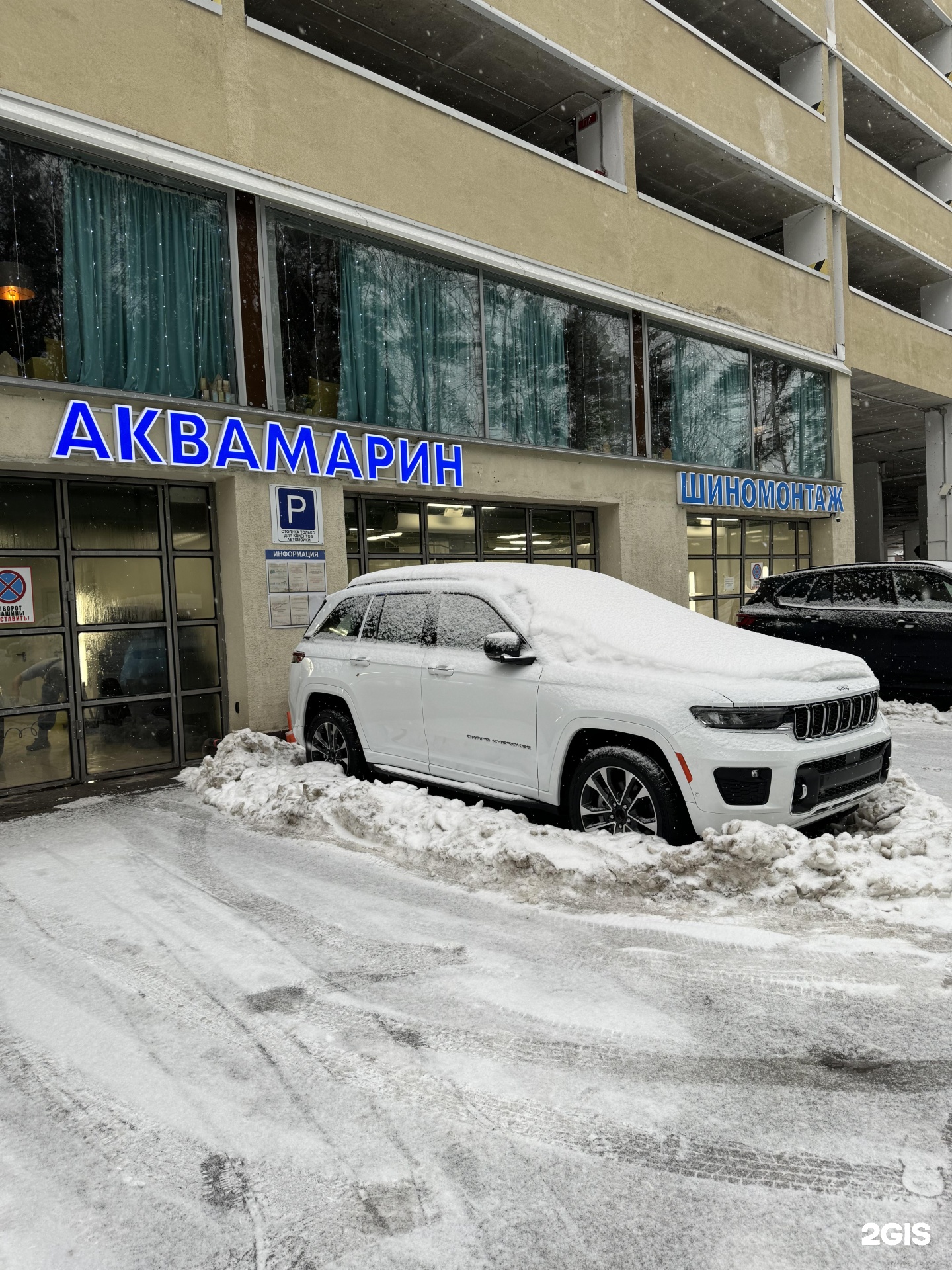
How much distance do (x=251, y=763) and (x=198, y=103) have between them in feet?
22.2

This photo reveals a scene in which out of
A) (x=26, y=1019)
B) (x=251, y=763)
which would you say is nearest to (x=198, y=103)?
(x=251, y=763)

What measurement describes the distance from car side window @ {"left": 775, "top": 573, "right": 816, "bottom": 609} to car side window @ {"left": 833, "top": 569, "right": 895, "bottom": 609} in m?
0.34

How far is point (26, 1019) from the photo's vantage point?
3.47 meters

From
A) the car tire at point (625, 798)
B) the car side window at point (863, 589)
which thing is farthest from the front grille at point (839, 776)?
the car side window at point (863, 589)

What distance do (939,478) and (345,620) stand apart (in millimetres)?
20445

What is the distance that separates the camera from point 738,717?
4.66 meters

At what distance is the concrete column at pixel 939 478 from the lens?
21.7 m

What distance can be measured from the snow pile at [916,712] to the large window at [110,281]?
8238mm

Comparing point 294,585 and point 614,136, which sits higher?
point 614,136

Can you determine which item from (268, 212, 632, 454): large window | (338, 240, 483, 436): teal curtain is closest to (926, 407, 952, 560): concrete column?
(268, 212, 632, 454): large window

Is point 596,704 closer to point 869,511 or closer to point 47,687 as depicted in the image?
point 47,687

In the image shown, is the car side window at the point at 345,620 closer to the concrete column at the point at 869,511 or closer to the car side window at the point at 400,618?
the car side window at the point at 400,618

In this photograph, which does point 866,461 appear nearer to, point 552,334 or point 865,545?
point 865,545

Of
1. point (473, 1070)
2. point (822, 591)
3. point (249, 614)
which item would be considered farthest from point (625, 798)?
point (822, 591)
